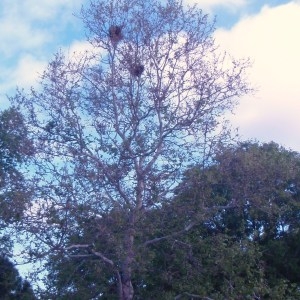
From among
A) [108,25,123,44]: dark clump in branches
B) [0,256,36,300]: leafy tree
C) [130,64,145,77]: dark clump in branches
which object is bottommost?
[0,256,36,300]: leafy tree

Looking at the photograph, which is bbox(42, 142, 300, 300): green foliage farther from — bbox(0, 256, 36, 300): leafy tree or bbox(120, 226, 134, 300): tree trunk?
bbox(0, 256, 36, 300): leafy tree

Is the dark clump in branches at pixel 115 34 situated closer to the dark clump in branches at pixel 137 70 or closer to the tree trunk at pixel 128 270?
the dark clump in branches at pixel 137 70

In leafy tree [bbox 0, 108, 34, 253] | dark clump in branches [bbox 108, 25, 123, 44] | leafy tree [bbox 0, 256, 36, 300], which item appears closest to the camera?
leafy tree [bbox 0, 108, 34, 253]

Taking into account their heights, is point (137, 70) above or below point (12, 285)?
above

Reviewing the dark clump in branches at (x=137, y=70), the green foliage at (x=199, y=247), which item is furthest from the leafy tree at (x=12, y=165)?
the dark clump in branches at (x=137, y=70)

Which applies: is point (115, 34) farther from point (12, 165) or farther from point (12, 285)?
point (12, 285)

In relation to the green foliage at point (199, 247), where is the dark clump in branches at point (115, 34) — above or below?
above

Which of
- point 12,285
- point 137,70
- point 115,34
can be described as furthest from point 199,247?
point 12,285

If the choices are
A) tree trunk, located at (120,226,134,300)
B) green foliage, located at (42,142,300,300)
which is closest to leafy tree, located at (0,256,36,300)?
green foliage, located at (42,142,300,300)

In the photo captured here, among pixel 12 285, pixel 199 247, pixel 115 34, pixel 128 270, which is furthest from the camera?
pixel 12 285

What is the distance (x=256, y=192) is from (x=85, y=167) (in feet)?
13.1

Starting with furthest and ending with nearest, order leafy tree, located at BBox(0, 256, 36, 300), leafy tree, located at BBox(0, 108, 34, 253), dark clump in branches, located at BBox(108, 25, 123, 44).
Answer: leafy tree, located at BBox(0, 256, 36, 300)
dark clump in branches, located at BBox(108, 25, 123, 44)
leafy tree, located at BBox(0, 108, 34, 253)

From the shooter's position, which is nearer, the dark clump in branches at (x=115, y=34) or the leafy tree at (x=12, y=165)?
the leafy tree at (x=12, y=165)

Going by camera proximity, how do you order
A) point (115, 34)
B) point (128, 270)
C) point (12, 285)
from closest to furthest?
point (128, 270) < point (115, 34) < point (12, 285)
